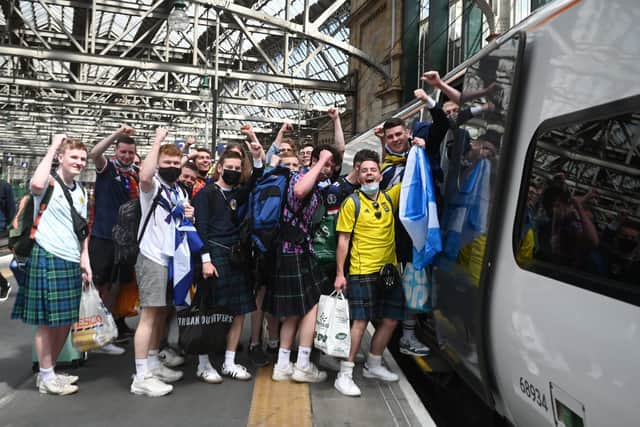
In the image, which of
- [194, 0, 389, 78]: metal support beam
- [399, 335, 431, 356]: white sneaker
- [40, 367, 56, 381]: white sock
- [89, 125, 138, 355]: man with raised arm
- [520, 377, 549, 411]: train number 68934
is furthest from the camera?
[194, 0, 389, 78]: metal support beam

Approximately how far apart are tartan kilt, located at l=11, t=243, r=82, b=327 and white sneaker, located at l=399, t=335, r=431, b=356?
99.0 inches

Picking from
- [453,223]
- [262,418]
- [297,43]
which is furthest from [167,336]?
[297,43]

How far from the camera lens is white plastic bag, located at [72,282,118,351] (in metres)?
3.85

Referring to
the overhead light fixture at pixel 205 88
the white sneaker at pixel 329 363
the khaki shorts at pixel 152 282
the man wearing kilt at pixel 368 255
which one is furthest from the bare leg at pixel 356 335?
the overhead light fixture at pixel 205 88

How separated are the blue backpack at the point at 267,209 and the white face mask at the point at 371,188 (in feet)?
1.93

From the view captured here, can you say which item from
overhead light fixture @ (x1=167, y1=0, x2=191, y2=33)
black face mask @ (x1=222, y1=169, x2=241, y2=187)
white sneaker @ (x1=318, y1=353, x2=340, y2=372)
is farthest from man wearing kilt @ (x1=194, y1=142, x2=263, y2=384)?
overhead light fixture @ (x1=167, y1=0, x2=191, y2=33)

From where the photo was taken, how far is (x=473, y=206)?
3131mm

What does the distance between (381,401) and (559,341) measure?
1698 mm

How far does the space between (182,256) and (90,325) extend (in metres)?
0.88

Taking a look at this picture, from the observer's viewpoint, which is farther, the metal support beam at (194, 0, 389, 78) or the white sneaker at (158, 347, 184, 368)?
the metal support beam at (194, 0, 389, 78)

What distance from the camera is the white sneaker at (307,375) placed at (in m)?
3.96

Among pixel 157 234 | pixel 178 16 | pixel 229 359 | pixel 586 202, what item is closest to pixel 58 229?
pixel 157 234

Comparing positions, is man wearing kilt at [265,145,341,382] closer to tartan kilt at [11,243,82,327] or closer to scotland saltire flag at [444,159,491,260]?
scotland saltire flag at [444,159,491,260]

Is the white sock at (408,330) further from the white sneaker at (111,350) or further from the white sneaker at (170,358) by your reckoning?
the white sneaker at (111,350)
